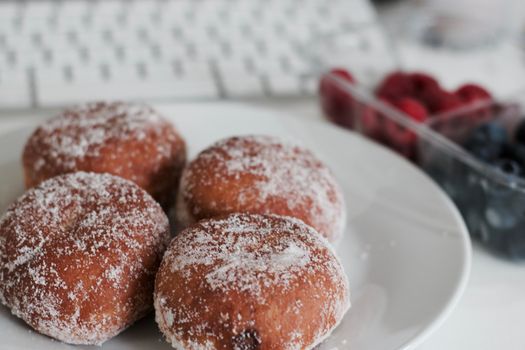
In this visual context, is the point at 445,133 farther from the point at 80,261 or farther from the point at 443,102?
the point at 80,261

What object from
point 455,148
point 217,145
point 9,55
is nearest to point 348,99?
point 455,148

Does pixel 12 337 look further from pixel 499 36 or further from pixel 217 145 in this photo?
pixel 499 36

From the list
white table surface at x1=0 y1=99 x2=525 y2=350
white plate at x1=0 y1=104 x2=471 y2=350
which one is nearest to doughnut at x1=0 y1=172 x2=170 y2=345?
white plate at x1=0 y1=104 x2=471 y2=350

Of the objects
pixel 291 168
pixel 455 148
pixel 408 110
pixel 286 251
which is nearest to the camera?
pixel 286 251

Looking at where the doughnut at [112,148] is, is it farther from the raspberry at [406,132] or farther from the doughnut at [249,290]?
the raspberry at [406,132]

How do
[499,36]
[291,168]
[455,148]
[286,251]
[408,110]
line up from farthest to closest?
[499,36] < [408,110] < [455,148] < [291,168] < [286,251]

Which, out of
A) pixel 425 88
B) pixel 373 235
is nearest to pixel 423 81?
pixel 425 88
